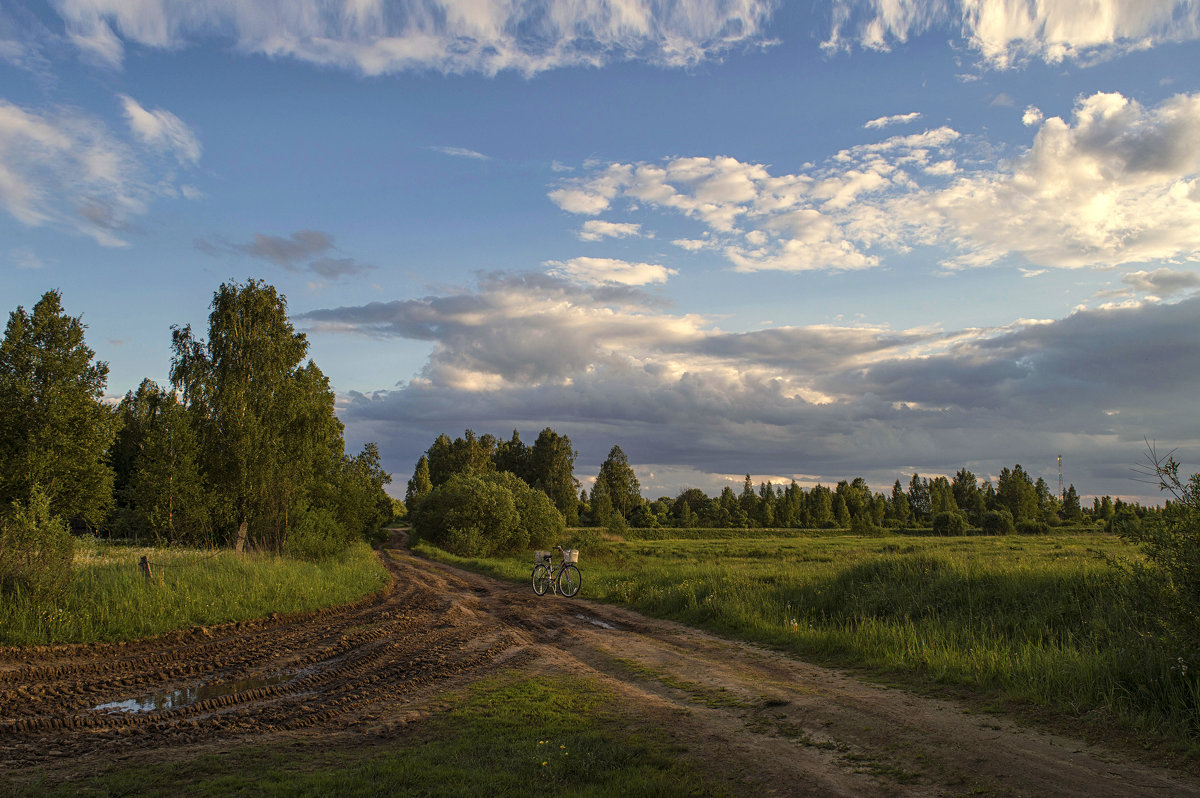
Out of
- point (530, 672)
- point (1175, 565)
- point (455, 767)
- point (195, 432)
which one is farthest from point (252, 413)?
point (1175, 565)

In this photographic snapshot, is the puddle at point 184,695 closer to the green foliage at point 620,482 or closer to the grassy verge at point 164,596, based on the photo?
the grassy verge at point 164,596

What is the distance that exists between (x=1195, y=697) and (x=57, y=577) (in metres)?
17.2

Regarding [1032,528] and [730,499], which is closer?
[1032,528]

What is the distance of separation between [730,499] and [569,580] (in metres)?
89.6

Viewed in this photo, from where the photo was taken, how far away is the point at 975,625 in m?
12.4

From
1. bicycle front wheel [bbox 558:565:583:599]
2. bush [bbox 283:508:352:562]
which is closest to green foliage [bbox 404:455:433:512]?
bush [bbox 283:508:352:562]

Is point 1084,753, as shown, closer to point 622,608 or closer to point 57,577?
point 622,608

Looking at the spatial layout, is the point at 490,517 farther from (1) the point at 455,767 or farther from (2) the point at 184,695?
(1) the point at 455,767

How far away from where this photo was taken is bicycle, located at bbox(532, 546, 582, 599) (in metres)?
20.7

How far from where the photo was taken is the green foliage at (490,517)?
160ft

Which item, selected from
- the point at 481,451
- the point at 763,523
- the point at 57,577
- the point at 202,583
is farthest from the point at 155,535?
the point at 763,523

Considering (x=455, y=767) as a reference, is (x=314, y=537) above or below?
below

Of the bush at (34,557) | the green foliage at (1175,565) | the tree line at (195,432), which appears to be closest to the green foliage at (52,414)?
the tree line at (195,432)

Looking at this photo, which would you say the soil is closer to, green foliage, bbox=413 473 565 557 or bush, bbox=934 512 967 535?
green foliage, bbox=413 473 565 557
